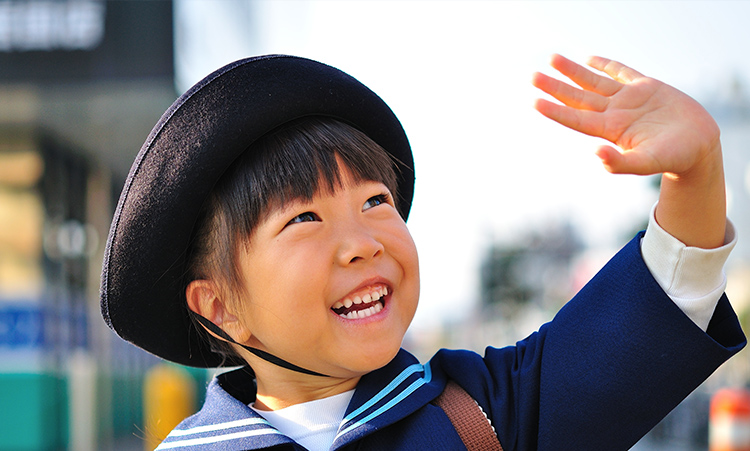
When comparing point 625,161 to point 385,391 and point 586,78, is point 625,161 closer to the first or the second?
point 586,78

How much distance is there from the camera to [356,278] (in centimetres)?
154

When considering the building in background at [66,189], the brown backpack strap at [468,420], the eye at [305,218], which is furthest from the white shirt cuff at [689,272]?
the building in background at [66,189]

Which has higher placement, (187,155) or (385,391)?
(187,155)

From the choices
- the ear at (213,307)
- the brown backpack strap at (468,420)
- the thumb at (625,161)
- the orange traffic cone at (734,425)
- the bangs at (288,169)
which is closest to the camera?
the thumb at (625,161)

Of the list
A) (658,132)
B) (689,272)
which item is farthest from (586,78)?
(689,272)

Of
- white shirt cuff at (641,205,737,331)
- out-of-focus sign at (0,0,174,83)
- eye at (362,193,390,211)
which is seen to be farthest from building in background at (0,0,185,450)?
white shirt cuff at (641,205,737,331)

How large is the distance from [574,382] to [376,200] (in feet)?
1.93

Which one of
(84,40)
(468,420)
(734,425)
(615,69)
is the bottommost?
(734,425)

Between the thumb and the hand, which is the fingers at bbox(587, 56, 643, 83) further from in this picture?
the thumb

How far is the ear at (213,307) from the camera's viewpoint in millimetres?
1735

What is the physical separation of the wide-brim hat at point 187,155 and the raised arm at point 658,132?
1.80ft

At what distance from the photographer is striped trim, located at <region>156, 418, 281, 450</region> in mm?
1614

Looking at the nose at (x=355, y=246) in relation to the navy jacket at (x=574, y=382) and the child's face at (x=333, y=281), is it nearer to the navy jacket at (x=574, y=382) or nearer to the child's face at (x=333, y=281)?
the child's face at (x=333, y=281)

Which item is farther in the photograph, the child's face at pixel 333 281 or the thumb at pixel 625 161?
the child's face at pixel 333 281
